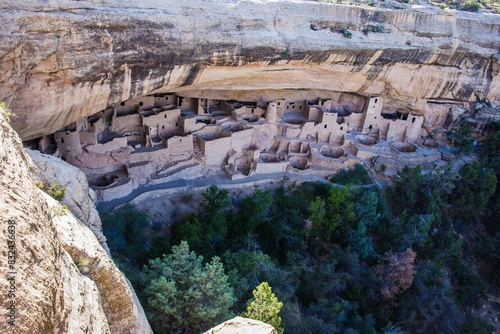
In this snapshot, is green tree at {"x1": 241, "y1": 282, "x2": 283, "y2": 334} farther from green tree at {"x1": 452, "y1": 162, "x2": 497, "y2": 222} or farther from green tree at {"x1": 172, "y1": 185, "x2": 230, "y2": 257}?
green tree at {"x1": 452, "y1": 162, "x2": 497, "y2": 222}

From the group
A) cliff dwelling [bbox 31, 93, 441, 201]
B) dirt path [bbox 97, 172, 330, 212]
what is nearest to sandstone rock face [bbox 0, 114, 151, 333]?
dirt path [bbox 97, 172, 330, 212]

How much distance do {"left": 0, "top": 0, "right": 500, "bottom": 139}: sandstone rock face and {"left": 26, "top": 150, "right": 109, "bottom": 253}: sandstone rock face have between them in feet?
7.98

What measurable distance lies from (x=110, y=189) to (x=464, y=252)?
1489 cm

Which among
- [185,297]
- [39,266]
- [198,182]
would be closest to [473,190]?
[198,182]

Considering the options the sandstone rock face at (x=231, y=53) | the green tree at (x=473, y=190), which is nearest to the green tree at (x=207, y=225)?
the sandstone rock face at (x=231, y=53)

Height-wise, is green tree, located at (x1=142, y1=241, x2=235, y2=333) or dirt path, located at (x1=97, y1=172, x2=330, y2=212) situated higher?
green tree, located at (x1=142, y1=241, x2=235, y2=333)

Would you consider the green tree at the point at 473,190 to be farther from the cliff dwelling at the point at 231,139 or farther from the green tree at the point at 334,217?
the green tree at the point at 334,217

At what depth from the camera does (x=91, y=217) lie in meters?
6.82

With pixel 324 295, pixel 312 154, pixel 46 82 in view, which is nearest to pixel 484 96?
pixel 312 154

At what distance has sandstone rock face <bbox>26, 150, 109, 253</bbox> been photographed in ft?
20.7

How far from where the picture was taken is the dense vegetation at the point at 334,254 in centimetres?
873

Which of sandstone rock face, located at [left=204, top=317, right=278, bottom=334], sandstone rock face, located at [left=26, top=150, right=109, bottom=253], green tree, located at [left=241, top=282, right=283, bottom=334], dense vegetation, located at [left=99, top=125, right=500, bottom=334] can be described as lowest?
dense vegetation, located at [left=99, top=125, right=500, bottom=334]

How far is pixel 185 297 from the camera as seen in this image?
8109 mm

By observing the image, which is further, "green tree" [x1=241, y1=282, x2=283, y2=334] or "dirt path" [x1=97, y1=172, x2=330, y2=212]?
"dirt path" [x1=97, y1=172, x2=330, y2=212]
